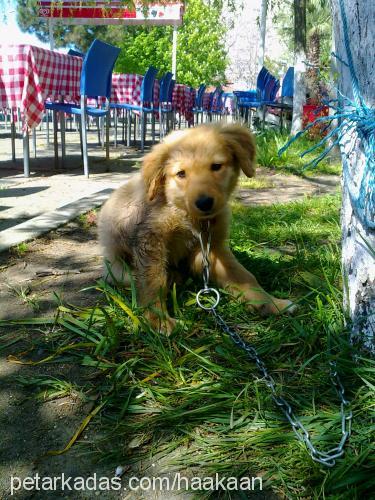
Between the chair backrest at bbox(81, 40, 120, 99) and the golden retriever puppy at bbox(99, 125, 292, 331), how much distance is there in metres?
4.32

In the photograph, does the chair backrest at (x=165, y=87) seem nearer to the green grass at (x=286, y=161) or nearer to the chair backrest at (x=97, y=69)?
the green grass at (x=286, y=161)

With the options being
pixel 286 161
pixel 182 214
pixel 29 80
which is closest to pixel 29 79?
pixel 29 80

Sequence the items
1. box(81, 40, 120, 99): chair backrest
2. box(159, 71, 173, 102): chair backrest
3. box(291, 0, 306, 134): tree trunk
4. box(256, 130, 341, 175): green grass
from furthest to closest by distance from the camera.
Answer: box(159, 71, 173, 102): chair backrest
box(291, 0, 306, 134): tree trunk
box(256, 130, 341, 175): green grass
box(81, 40, 120, 99): chair backrest

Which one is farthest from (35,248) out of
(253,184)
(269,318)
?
(253,184)

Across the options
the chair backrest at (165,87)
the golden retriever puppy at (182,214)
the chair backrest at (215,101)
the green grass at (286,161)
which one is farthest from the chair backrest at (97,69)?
the chair backrest at (215,101)

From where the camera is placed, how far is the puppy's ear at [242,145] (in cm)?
230

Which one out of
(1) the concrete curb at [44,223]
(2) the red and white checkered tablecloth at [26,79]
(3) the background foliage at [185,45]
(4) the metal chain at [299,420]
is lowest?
(4) the metal chain at [299,420]

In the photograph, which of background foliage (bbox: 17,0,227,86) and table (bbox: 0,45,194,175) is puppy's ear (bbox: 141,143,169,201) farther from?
background foliage (bbox: 17,0,227,86)

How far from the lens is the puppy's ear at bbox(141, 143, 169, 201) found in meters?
2.27

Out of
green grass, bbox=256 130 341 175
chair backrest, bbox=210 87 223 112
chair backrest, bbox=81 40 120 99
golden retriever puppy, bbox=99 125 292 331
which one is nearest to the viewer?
golden retriever puppy, bbox=99 125 292 331

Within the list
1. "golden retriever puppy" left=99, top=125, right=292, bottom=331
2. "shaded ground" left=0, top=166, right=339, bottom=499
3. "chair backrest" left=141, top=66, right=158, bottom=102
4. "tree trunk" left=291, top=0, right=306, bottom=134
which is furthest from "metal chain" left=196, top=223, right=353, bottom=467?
"chair backrest" left=141, top=66, right=158, bottom=102

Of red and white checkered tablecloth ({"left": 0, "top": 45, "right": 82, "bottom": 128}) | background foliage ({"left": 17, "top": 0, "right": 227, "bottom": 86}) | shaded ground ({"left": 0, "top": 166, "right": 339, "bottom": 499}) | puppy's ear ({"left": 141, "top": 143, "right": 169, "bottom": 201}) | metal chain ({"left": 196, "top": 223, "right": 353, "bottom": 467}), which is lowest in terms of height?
shaded ground ({"left": 0, "top": 166, "right": 339, "bottom": 499})

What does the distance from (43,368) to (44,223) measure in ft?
6.81

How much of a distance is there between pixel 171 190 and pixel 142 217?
7.8 inches
